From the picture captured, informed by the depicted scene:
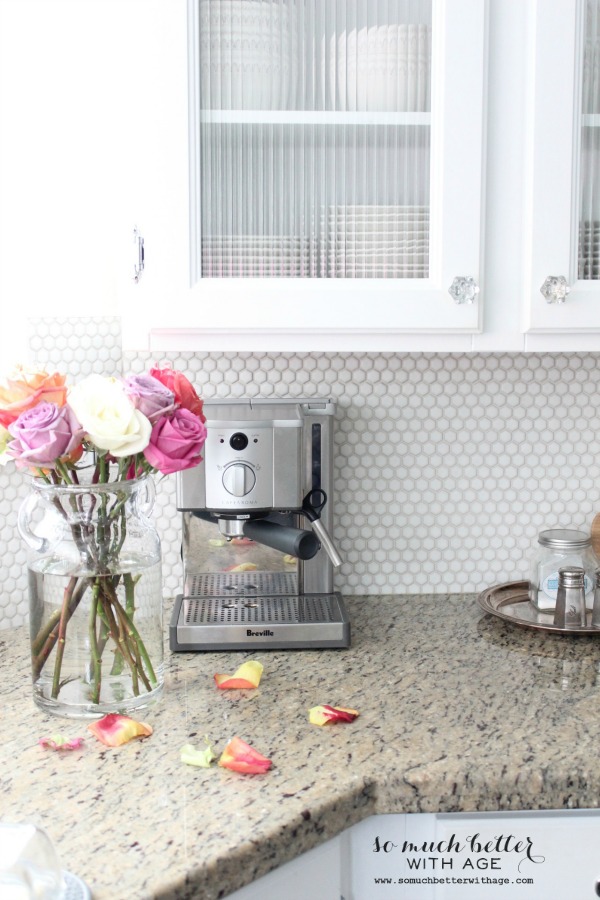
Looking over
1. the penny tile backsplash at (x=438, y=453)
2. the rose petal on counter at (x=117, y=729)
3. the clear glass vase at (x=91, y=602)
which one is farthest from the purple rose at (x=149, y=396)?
the penny tile backsplash at (x=438, y=453)

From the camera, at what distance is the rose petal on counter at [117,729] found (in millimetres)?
1142

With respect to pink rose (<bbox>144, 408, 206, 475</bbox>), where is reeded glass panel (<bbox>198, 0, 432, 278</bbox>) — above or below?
above

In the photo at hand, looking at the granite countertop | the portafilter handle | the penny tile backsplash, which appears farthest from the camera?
the penny tile backsplash

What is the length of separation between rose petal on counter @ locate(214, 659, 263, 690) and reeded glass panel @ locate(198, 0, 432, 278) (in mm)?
564

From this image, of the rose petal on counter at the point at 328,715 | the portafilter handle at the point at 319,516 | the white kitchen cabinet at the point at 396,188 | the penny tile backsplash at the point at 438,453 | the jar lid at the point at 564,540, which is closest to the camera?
the rose petal on counter at the point at 328,715

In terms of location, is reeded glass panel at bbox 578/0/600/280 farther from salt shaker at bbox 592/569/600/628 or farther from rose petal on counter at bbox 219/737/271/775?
rose petal on counter at bbox 219/737/271/775

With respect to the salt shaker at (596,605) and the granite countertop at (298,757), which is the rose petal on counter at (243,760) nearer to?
the granite countertop at (298,757)

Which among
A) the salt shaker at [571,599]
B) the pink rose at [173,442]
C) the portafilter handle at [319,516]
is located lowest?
the salt shaker at [571,599]

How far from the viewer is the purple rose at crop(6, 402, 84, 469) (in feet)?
3.58

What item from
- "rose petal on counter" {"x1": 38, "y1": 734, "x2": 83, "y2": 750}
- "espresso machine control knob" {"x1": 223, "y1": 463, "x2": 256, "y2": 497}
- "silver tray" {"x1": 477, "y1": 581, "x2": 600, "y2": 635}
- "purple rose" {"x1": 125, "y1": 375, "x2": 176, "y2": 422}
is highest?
"purple rose" {"x1": 125, "y1": 375, "x2": 176, "y2": 422}

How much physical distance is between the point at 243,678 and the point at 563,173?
0.84 metres

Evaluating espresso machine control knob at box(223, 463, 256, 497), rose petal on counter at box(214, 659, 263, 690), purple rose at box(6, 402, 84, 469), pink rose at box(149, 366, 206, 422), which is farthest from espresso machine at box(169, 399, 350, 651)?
purple rose at box(6, 402, 84, 469)

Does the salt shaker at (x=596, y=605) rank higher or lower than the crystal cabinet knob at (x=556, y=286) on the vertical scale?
lower

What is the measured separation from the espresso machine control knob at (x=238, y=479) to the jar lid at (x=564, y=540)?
50cm
